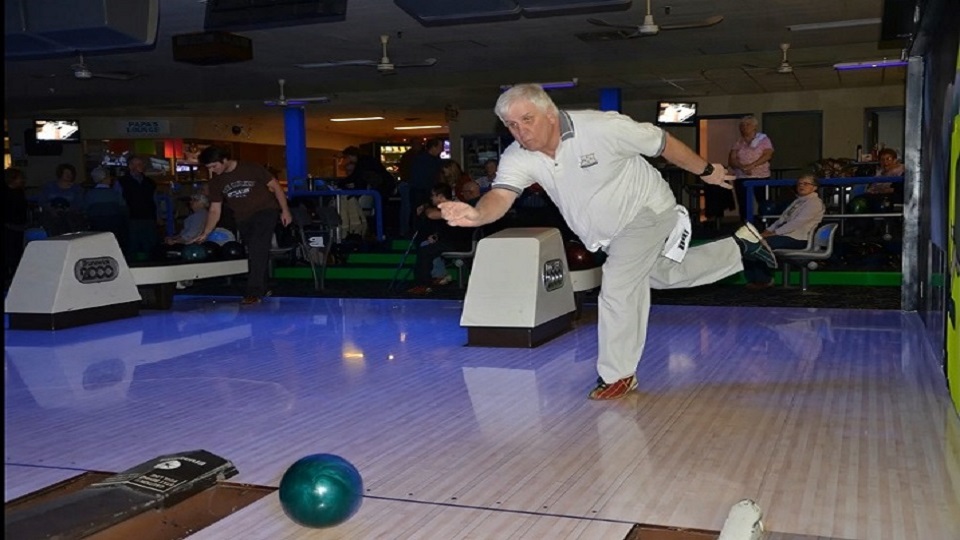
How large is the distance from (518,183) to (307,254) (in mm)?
5110

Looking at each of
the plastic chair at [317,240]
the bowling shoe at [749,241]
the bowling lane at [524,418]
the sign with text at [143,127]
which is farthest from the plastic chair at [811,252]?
the sign with text at [143,127]

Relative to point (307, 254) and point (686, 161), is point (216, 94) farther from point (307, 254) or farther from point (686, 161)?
point (686, 161)

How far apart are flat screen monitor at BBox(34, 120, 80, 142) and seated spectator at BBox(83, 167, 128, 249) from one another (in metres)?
7.54

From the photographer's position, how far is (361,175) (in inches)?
416

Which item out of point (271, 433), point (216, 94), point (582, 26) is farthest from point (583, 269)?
point (216, 94)

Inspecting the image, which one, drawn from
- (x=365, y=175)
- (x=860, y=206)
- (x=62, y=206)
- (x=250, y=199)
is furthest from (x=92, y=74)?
(x=860, y=206)

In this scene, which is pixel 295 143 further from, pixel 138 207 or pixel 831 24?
pixel 831 24

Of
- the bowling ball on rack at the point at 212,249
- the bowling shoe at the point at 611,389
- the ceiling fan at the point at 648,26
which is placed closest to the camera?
the bowling shoe at the point at 611,389

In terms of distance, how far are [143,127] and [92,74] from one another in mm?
7963

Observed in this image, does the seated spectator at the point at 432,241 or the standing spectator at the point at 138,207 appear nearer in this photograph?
the seated spectator at the point at 432,241

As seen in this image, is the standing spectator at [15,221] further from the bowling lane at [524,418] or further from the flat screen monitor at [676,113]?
the flat screen monitor at [676,113]

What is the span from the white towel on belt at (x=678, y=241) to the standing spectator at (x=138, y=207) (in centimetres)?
754

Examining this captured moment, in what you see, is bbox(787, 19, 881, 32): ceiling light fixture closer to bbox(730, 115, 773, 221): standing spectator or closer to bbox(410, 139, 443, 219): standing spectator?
bbox(730, 115, 773, 221): standing spectator

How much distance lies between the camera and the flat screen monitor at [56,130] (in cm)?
1644
